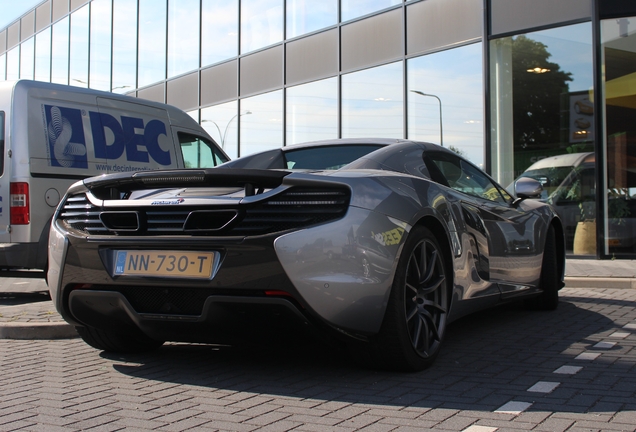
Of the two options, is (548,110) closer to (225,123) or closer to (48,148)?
(48,148)

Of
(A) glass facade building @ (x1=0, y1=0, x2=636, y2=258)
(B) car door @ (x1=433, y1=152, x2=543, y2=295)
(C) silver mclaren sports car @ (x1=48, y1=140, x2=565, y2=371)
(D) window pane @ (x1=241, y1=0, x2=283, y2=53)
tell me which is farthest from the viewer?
(D) window pane @ (x1=241, y1=0, x2=283, y2=53)

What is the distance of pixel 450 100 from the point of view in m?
13.4

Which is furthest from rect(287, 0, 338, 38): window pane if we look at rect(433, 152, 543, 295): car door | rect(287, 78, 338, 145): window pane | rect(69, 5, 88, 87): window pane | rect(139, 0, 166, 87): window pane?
rect(69, 5, 88, 87): window pane

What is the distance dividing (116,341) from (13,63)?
31434mm

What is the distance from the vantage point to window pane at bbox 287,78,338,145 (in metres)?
15.5

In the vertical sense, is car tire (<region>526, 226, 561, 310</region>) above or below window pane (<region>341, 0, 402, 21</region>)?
below

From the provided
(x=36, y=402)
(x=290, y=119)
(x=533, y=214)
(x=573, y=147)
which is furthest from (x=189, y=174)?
(x=290, y=119)

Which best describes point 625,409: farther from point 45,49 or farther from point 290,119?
point 45,49

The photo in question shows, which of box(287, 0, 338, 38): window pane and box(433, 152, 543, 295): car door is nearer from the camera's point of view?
box(433, 152, 543, 295): car door

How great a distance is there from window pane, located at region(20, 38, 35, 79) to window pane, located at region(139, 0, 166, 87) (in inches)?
403

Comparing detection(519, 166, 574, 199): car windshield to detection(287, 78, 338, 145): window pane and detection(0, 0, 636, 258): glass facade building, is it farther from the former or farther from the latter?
detection(287, 78, 338, 145): window pane

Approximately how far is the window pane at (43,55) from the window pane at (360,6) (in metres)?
16.7

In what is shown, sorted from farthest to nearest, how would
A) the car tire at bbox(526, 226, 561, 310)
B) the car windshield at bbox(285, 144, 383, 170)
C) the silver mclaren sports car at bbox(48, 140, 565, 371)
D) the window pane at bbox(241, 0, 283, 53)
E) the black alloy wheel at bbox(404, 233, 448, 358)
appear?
the window pane at bbox(241, 0, 283, 53) → the car tire at bbox(526, 226, 561, 310) → the car windshield at bbox(285, 144, 383, 170) → the black alloy wheel at bbox(404, 233, 448, 358) → the silver mclaren sports car at bbox(48, 140, 565, 371)

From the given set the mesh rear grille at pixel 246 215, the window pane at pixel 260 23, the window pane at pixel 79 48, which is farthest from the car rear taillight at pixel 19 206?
the window pane at pixel 79 48
